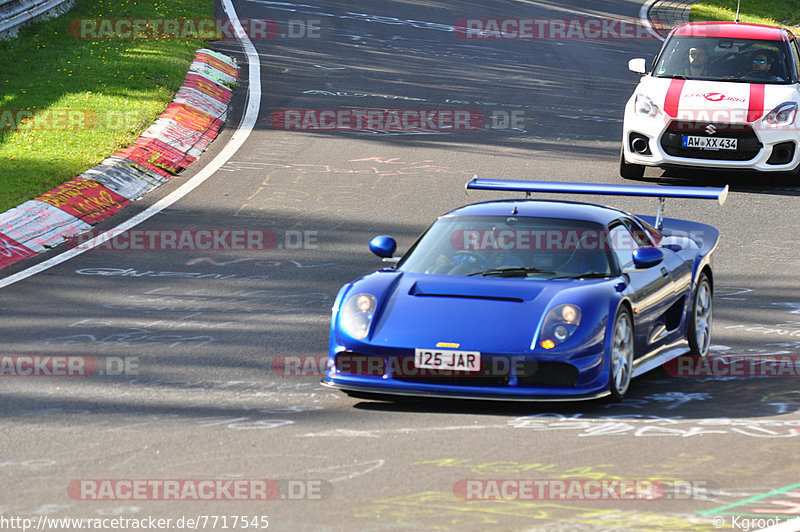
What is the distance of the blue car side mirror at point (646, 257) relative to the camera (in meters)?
8.23

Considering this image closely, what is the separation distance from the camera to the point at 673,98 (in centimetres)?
1545

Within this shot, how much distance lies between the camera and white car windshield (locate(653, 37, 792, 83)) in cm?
1590

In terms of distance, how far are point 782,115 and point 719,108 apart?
762 millimetres

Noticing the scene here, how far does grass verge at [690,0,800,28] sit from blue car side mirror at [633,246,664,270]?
2296 centimetres

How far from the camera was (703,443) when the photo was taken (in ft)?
22.7

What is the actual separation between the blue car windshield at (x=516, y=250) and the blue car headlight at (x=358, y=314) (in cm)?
61

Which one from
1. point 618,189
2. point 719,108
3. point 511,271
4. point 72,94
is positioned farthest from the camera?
point 72,94

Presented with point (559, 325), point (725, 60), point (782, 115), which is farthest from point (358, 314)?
point (725, 60)

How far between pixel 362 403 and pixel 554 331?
1242 mm

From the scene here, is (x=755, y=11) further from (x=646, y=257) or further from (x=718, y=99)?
(x=646, y=257)

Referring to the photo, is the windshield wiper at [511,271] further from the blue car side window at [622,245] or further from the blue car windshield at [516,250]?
the blue car side window at [622,245]

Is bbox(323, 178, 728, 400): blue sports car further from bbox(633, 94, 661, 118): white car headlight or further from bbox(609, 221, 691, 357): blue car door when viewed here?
bbox(633, 94, 661, 118): white car headlight

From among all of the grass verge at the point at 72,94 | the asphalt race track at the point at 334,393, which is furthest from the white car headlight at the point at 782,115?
the grass verge at the point at 72,94

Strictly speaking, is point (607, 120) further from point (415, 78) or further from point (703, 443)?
point (703, 443)
